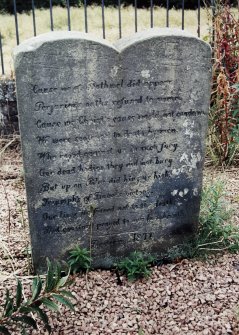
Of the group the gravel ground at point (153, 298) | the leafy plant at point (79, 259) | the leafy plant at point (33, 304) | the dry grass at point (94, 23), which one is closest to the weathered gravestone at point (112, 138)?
the leafy plant at point (79, 259)

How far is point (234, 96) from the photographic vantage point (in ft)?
15.9

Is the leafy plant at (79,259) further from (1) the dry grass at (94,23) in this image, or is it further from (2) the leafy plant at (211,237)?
(1) the dry grass at (94,23)

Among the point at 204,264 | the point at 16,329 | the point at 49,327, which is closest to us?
the point at 49,327

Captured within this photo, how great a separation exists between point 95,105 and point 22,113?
0.40 metres

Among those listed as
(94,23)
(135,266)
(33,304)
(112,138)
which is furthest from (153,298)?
(94,23)

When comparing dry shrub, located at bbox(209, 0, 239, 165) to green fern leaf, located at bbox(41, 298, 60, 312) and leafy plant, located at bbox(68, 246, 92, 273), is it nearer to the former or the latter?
leafy plant, located at bbox(68, 246, 92, 273)

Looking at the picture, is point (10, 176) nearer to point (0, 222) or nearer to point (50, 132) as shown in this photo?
point (0, 222)

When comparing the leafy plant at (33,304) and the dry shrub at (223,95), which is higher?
the dry shrub at (223,95)

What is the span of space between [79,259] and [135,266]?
341mm

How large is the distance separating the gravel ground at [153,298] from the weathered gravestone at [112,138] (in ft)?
0.68

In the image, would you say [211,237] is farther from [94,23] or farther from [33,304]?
[94,23]

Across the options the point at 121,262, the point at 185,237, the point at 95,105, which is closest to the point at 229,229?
the point at 185,237

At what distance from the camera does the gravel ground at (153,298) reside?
2871 millimetres

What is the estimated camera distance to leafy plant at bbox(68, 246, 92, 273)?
10.6ft
